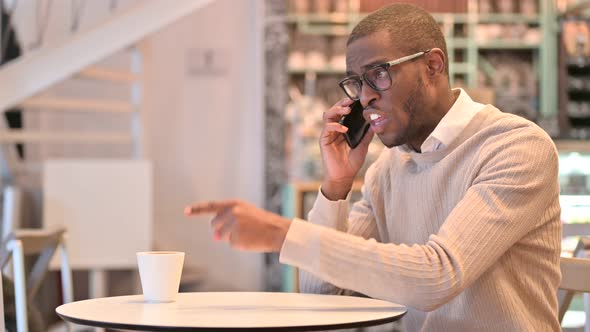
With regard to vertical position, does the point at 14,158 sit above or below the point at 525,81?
below

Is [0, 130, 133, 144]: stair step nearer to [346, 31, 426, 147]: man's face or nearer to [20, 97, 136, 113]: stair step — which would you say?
[20, 97, 136, 113]: stair step

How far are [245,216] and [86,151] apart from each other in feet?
16.4

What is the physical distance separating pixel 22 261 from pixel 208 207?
48.4 inches

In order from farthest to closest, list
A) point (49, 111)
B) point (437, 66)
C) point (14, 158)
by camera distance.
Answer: point (49, 111)
point (14, 158)
point (437, 66)

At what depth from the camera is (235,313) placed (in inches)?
55.7

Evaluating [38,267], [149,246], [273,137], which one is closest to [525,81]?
[273,137]

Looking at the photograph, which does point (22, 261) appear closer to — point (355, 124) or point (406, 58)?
point (355, 124)

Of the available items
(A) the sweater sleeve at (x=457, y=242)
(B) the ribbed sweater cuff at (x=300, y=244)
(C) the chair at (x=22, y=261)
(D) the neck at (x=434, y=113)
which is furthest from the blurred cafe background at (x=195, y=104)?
(B) the ribbed sweater cuff at (x=300, y=244)

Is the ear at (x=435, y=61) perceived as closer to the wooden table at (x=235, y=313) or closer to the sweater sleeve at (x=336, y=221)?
the sweater sleeve at (x=336, y=221)

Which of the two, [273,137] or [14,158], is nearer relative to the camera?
[14,158]

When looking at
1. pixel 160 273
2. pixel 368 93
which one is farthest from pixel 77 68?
pixel 160 273

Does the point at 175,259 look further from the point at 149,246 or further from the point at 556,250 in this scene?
the point at 149,246

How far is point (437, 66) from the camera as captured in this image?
5.90 ft

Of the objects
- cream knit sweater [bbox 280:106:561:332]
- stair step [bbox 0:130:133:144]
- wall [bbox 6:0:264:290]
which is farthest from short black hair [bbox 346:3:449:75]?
wall [bbox 6:0:264:290]
